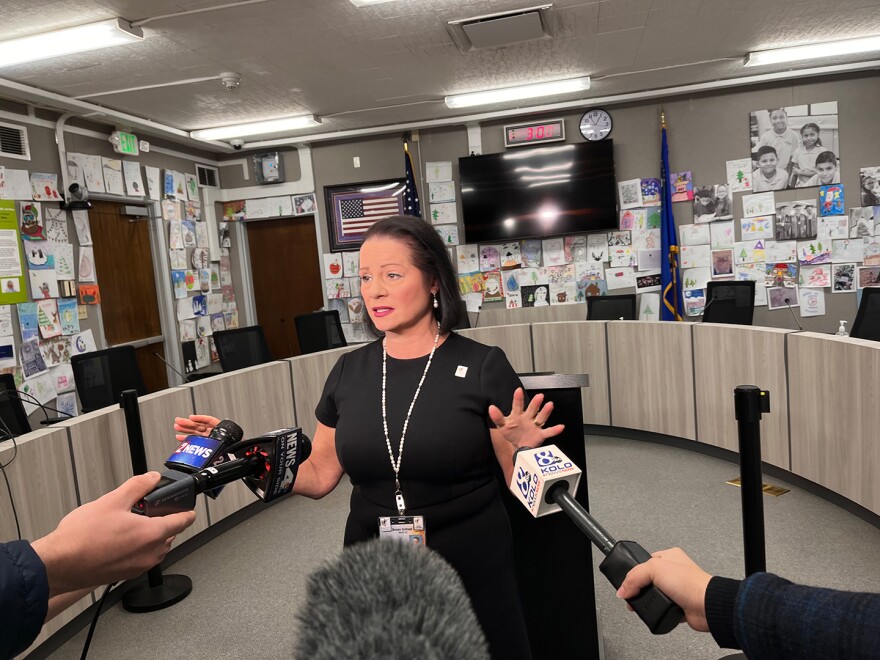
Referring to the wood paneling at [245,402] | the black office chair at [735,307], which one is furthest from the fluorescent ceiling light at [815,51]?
the wood paneling at [245,402]

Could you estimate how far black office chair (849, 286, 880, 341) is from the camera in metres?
3.89

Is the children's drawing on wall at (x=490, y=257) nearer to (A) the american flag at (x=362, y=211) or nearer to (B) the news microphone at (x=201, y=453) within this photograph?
(A) the american flag at (x=362, y=211)

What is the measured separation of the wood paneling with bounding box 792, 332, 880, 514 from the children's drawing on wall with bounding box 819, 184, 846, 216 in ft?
10.9

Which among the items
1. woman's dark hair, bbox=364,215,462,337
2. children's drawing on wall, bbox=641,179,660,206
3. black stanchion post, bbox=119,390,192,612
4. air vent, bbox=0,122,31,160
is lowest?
black stanchion post, bbox=119,390,192,612

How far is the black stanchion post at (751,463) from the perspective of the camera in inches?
85.0

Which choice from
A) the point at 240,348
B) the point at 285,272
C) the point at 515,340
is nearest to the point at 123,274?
the point at 240,348

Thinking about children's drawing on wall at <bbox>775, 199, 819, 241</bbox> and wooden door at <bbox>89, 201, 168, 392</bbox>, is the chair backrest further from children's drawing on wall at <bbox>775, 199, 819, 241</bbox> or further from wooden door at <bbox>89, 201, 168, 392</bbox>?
children's drawing on wall at <bbox>775, 199, 819, 241</bbox>

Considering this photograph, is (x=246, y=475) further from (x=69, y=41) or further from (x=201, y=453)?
(x=69, y=41)

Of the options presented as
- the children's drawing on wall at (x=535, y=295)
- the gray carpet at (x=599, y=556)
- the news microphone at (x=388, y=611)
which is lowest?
the gray carpet at (x=599, y=556)

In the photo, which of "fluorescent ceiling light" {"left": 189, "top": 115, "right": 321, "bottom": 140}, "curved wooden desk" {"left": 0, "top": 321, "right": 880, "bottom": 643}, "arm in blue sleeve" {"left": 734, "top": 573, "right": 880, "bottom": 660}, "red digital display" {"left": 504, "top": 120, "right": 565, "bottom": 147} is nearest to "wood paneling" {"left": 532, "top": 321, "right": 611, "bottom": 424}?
"curved wooden desk" {"left": 0, "top": 321, "right": 880, "bottom": 643}

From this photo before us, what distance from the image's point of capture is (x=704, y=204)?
6320 millimetres

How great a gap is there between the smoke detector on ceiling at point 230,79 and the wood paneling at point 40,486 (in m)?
2.89

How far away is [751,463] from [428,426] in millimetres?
1357

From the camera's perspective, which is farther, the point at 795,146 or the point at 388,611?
the point at 795,146
